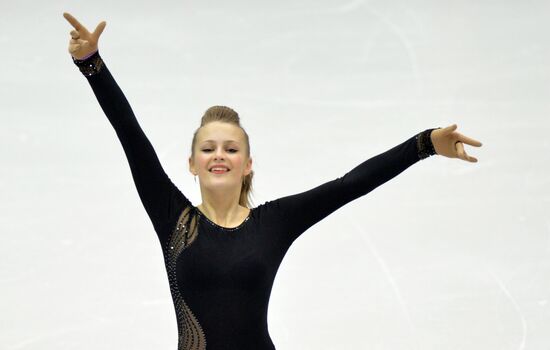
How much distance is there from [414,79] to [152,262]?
156cm

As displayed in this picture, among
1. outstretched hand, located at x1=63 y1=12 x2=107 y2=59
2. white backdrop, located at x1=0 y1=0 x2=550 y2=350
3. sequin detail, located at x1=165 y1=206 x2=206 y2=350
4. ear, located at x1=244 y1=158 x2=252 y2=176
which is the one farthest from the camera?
white backdrop, located at x1=0 y1=0 x2=550 y2=350

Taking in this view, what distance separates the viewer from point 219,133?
101 inches

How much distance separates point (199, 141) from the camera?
2.57m

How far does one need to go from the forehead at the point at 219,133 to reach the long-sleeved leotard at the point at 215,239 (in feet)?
0.54

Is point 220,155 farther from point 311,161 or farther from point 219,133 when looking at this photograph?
point 311,161

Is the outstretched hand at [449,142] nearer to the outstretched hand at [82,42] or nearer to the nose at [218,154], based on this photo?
the nose at [218,154]

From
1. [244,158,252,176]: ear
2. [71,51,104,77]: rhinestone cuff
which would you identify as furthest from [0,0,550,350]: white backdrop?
[71,51,104,77]: rhinestone cuff

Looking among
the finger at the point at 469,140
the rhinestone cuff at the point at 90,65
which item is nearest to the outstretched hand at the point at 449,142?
the finger at the point at 469,140

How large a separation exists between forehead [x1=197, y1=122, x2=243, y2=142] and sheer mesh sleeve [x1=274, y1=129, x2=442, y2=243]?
0.74 feet

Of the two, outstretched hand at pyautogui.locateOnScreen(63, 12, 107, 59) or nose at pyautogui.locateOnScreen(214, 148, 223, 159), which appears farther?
nose at pyautogui.locateOnScreen(214, 148, 223, 159)

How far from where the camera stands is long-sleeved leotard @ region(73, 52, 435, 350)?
2416mm

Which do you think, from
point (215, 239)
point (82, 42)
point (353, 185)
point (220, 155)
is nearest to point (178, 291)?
point (215, 239)

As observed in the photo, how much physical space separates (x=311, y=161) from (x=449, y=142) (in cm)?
179

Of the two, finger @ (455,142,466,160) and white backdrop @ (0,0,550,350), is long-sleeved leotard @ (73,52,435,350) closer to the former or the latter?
finger @ (455,142,466,160)
